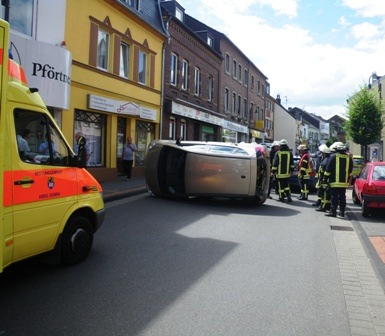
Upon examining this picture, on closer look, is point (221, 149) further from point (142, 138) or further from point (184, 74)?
point (184, 74)

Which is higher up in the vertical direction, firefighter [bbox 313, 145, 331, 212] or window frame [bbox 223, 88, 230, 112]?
window frame [bbox 223, 88, 230, 112]

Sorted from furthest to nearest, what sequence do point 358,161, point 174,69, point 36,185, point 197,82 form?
point 197,82, point 358,161, point 174,69, point 36,185

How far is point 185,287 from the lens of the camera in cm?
455

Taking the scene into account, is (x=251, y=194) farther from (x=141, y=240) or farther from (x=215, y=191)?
(x=141, y=240)

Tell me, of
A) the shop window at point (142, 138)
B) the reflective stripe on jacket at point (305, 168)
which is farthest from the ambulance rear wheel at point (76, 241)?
the shop window at point (142, 138)

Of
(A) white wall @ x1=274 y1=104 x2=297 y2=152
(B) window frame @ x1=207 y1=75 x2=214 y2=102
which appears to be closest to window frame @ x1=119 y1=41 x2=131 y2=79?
(B) window frame @ x1=207 y1=75 x2=214 y2=102

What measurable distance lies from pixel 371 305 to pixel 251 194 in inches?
260

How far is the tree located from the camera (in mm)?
26906

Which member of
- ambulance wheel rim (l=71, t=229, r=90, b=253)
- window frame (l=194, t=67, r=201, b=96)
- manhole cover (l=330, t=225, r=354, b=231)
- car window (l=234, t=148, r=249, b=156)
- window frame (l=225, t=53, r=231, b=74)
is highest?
window frame (l=225, t=53, r=231, b=74)

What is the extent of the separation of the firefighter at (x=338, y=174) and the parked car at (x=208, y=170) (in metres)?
1.82

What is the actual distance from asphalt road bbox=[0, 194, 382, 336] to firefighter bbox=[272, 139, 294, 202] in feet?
15.0

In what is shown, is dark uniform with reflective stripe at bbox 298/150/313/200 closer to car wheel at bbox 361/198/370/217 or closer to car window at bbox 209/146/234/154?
car wheel at bbox 361/198/370/217

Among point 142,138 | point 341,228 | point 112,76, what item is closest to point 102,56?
point 112,76

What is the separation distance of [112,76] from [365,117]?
17.9m
